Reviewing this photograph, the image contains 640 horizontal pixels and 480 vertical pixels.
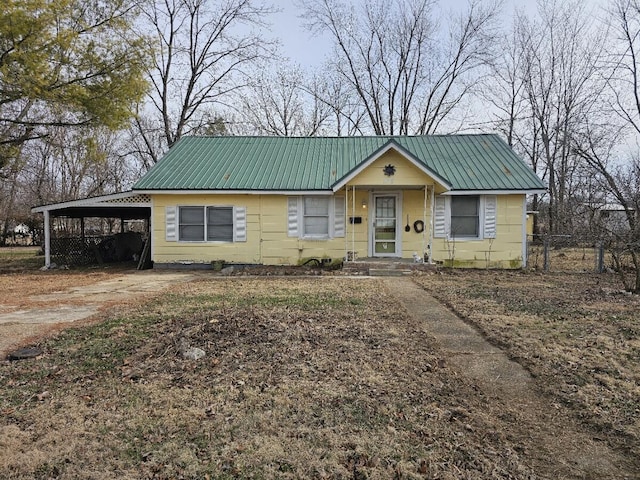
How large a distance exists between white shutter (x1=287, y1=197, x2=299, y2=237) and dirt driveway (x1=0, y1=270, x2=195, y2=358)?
3.55 meters

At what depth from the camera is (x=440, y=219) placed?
44.4 ft

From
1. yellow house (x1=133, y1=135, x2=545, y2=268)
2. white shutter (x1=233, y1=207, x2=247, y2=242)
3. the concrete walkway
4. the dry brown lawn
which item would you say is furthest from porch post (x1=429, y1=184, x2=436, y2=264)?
the concrete walkway

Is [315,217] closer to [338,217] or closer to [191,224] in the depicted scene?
[338,217]

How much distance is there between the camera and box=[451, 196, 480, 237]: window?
13.5 m

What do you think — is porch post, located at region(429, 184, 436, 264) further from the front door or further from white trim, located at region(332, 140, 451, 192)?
the front door

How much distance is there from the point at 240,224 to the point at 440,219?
21.9 ft

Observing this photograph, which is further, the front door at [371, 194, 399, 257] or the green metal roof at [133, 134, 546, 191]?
the front door at [371, 194, 399, 257]

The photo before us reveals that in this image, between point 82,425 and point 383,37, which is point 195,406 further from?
point 383,37

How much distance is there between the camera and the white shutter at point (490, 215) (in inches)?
527

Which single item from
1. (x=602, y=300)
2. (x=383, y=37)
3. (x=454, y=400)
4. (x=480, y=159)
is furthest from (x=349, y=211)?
(x=383, y=37)

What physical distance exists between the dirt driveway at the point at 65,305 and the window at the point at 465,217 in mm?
8603

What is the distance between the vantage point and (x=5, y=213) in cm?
2958

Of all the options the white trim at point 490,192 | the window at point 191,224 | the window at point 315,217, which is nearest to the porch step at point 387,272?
the window at point 315,217

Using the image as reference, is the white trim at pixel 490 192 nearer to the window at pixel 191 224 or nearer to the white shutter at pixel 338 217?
the white shutter at pixel 338 217
